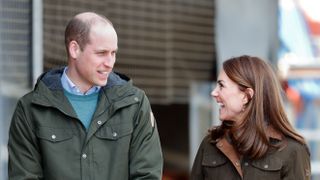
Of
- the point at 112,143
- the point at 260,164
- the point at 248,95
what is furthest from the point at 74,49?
the point at 260,164

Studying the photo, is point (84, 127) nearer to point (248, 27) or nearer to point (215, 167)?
point (215, 167)

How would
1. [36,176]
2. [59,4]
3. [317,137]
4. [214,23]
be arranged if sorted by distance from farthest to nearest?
1. [317,137]
2. [214,23]
3. [59,4]
4. [36,176]

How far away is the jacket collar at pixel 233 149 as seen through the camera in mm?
3733

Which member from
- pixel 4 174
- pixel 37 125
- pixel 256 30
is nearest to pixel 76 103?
pixel 37 125

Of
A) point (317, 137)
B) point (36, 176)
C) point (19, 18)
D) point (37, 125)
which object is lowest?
point (317, 137)

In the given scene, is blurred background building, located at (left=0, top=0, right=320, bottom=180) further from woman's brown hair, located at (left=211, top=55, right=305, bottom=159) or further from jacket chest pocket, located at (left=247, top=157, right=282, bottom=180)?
jacket chest pocket, located at (left=247, top=157, right=282, bottom=180)

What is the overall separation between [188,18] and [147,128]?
14.6 feet

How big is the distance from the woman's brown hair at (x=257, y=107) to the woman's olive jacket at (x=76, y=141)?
0.47m

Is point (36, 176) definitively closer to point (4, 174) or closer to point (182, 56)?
point (4, 174)

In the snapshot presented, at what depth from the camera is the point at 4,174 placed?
211 inches

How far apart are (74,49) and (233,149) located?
966 mm

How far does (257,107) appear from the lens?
371 cm

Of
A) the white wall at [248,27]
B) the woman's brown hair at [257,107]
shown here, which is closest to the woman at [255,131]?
the woman's brown hair at [257,107]

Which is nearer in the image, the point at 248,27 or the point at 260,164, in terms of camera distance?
the point at 260,164
